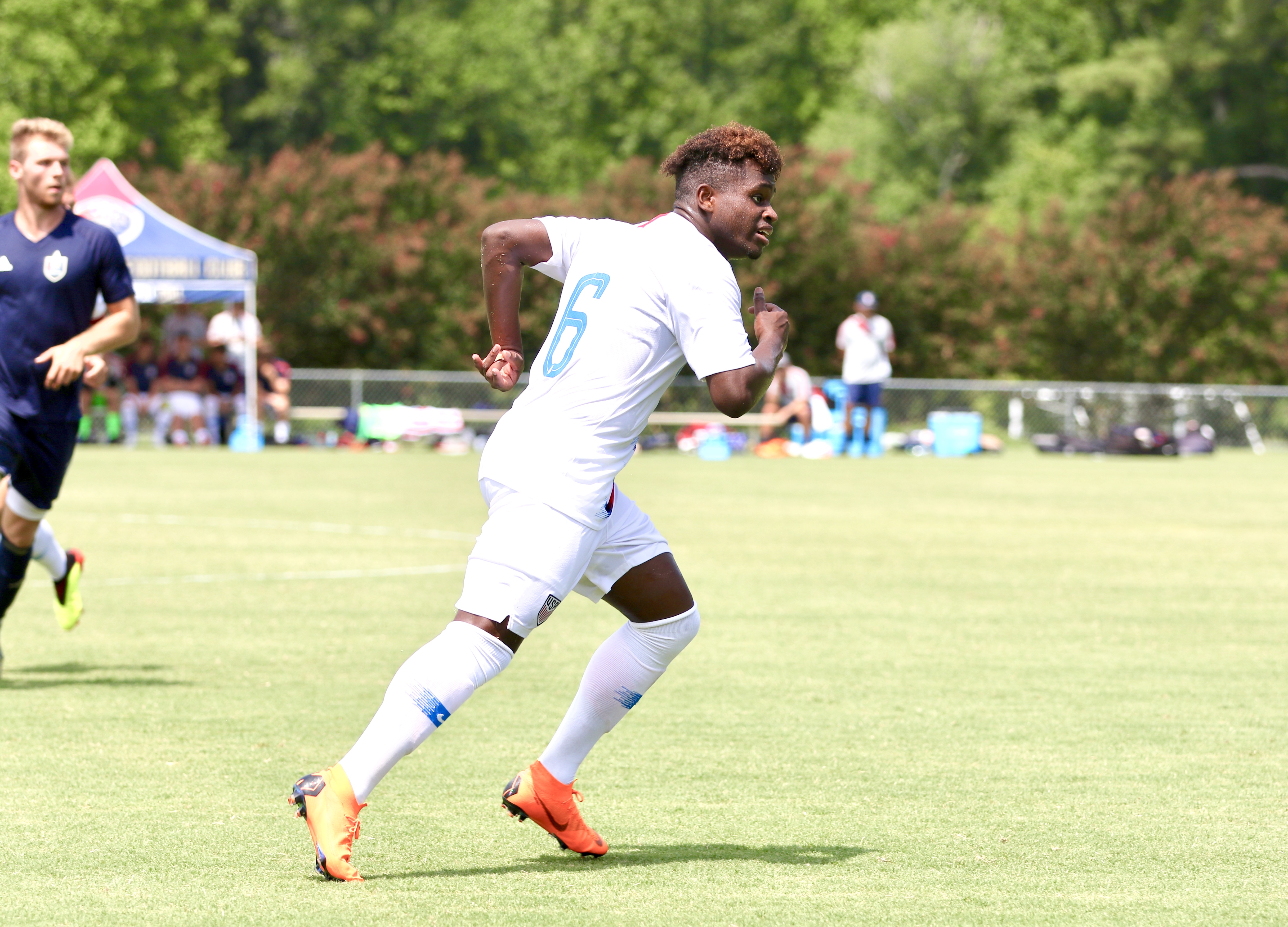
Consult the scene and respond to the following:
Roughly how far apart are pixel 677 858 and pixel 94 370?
3681 mm

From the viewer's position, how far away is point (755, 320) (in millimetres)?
4637

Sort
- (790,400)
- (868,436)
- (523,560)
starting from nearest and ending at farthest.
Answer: (523,560)
(868,436)
(790,400)

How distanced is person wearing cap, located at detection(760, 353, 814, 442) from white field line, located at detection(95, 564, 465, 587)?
699 inches

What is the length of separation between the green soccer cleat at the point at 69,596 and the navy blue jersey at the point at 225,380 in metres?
20.6

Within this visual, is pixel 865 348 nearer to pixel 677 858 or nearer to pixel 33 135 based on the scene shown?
pixel 33 135

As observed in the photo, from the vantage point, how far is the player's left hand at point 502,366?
481 cm

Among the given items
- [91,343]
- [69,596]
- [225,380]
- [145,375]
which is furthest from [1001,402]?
[91,343]

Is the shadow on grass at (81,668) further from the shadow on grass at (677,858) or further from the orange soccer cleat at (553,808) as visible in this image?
the shadow on grass at (677,858)

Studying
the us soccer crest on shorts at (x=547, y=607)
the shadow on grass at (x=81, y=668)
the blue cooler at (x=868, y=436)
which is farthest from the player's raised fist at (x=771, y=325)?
the blue cooler at (x=868, y=436)

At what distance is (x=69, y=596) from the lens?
27.5ft

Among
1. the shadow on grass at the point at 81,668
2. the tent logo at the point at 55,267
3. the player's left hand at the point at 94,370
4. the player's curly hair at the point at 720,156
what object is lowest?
the shadow on grass at the point at 81,668

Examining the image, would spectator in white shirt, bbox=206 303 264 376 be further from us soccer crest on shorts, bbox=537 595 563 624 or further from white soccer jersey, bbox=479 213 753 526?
us soccer crest on shorts, bbox=537 595 563 624

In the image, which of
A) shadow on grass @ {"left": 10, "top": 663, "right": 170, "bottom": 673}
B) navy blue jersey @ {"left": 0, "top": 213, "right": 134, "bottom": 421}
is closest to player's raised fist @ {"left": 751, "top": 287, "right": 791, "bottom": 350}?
navy blue jersey @ {"left": 0, "top": 213, "right": 134, "bottom": 421}

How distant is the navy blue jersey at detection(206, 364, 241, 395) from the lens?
2864 centimetres
